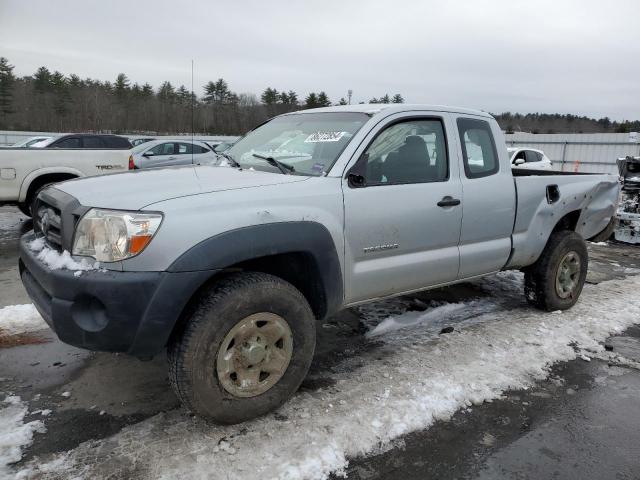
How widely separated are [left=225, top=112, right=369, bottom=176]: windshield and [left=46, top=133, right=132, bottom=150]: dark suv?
874 cm

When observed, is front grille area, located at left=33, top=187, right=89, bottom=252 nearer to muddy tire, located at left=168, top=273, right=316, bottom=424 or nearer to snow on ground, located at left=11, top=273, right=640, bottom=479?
muddy tire, located at left=168, top=273, right=316, bottom=424

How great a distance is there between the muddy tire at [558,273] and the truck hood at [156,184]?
2.88 m

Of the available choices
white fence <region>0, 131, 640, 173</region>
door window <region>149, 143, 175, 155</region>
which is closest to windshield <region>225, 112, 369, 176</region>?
door window <region>149, 143, 175, 155</region>

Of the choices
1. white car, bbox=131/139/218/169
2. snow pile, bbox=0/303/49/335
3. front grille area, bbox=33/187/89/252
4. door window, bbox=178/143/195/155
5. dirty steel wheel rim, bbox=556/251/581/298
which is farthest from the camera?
door window, bbox=178/143/195/155

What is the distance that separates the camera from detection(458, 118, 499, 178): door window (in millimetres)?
3990

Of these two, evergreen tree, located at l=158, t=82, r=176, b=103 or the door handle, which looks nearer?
the door handle

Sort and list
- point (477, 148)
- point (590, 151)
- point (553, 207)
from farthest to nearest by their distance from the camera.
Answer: point (590, 151)
point (553, 207)
point (477, 148)

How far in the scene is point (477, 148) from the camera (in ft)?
13.6

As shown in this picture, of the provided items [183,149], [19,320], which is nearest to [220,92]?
[183,149]

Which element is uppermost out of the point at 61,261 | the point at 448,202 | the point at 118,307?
the point at 448,202

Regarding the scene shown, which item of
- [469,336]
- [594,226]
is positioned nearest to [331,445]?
[469,336]

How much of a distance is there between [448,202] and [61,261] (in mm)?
2547

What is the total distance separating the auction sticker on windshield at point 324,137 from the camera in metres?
3.48

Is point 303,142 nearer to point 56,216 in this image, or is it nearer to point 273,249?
point 273,249
